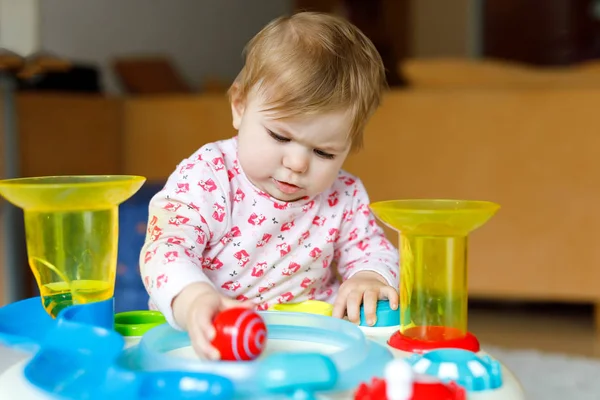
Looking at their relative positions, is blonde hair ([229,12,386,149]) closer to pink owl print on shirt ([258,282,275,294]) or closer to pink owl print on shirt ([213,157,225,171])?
pink owl print on shirt ([213,157,225,171])

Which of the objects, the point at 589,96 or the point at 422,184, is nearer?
the point at 589,96

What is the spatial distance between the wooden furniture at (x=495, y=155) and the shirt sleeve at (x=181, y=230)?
0.91 m

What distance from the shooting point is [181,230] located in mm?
742

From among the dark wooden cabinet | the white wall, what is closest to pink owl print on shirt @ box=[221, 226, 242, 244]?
the white wall

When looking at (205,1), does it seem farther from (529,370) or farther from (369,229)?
(369,229)

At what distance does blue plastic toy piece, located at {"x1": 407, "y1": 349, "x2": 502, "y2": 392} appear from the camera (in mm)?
534

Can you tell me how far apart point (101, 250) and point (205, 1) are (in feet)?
9.89

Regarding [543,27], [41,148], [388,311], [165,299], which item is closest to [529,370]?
[388,311]

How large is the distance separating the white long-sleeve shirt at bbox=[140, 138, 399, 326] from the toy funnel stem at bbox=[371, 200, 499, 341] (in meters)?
0.17

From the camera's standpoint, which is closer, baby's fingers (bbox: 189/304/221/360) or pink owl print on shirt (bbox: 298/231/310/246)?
baby's fingers (bbox: 189/304/221/360)

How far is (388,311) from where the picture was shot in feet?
2.37

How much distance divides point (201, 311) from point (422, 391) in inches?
7.3

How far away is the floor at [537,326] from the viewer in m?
1.68

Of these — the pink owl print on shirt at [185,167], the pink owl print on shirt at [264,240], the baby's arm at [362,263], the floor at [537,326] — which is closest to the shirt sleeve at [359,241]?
the baby's arm at [362,263]
